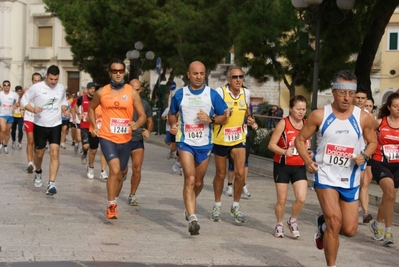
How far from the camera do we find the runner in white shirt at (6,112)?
74.7 ft

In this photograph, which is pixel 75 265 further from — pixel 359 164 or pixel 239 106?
pixel 239 106

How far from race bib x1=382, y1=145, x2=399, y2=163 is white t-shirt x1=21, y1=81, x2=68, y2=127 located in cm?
548

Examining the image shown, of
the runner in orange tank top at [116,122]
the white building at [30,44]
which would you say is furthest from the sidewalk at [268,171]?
the white building at [30,44]

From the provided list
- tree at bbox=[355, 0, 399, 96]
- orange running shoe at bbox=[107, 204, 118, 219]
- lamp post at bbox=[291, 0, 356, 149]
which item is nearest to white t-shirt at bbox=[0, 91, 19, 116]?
lamp post at bbox=[291, 0, 356, 149]

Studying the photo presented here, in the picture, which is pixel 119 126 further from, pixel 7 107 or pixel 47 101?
pixel 7 107

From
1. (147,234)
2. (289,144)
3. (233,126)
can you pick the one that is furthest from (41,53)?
(147,234)

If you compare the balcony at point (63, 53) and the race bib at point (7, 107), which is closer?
the race bib at point (7, 107)

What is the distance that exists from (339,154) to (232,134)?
383 cm

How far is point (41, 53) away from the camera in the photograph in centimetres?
6750

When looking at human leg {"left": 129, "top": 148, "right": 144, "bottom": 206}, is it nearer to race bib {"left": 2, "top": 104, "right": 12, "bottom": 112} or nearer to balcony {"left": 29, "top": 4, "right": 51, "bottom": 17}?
race bib {"left": 2, "top": 104, "right": 12, "bottom": 112}

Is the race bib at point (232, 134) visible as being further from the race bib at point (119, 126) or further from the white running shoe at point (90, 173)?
the white running shoe at point (90, 173)

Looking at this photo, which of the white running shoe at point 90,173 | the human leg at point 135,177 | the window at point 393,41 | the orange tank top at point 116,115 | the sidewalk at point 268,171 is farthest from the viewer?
the window at point 393,41

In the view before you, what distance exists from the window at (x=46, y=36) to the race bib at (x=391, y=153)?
59.7m

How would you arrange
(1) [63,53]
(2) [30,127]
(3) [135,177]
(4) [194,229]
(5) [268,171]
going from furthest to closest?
(1) [63,53]
(5) [268,171]
(2) [30,127]
(3) [135,177]
(4) [194,229]
